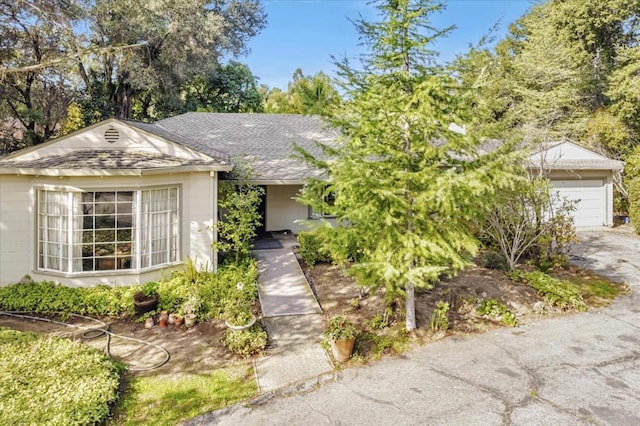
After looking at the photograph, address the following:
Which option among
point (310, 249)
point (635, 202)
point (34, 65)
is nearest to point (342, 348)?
point (310, 249)

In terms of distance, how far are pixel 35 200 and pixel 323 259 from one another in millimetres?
8009

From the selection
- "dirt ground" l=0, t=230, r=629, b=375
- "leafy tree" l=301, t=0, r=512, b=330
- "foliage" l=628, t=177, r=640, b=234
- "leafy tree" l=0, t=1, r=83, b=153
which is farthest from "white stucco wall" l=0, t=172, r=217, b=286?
"foliage" l=628, t=177, r=640, b=234

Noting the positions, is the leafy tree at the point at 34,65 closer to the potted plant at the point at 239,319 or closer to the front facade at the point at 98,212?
the front facade at the point at 98,212

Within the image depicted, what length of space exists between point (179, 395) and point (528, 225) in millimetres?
9662

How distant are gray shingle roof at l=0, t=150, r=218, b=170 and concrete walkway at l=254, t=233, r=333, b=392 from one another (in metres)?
3.66

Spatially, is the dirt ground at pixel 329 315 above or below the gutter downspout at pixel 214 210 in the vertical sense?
below

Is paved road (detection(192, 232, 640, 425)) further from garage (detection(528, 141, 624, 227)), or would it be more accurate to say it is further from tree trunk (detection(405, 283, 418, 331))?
garage (detection(528, 141, 624, 227))

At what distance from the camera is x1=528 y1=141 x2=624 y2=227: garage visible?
1814 centimetres

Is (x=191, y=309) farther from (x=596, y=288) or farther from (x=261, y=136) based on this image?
(x=261, y=136)

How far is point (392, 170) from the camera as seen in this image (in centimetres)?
741

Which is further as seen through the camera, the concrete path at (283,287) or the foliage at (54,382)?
the concrete path at (283,287)

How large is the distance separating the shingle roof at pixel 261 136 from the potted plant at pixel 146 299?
533 centimetres

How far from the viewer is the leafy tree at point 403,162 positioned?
275 inches

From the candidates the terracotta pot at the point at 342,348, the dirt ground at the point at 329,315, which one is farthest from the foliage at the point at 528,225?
the terracotta pot at the point at 342,348
